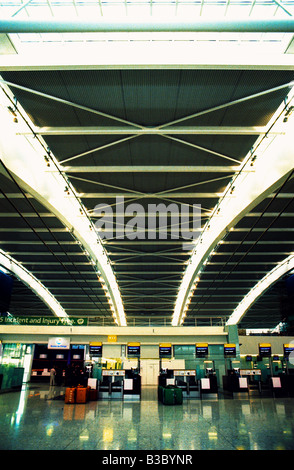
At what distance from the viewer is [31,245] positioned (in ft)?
85.8

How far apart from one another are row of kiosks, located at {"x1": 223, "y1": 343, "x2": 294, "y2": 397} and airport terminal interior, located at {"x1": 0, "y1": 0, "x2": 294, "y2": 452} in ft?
0.48

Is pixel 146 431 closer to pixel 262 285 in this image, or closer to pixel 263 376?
pixel 263 376

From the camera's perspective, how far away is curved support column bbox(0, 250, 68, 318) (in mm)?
30080

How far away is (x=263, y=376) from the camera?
86.2 ft

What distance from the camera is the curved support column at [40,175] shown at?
12.5 metres

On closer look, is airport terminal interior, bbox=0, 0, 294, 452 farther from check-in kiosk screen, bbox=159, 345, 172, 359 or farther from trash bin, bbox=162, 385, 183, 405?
check-in kiosk screen, bbox=159, 345, 172, 359

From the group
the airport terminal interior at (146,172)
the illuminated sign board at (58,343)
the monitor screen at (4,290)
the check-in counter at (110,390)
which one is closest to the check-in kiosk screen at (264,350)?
the airport terminal interior at (146,172)

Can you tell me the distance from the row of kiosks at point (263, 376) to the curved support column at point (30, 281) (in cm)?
1944

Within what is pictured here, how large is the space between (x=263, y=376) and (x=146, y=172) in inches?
778
